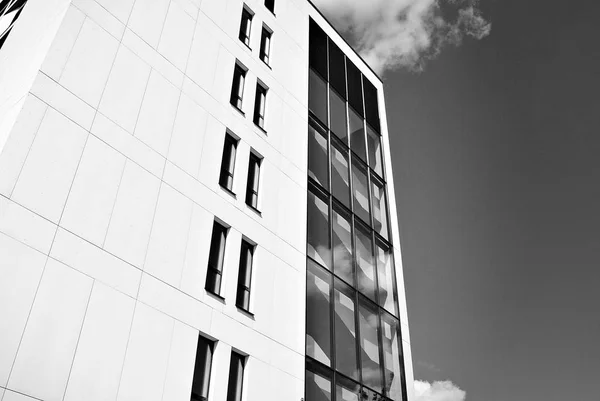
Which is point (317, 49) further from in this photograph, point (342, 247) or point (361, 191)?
point (342, 247)

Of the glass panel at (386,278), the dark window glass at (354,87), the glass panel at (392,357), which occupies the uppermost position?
the dark window glass at (354,87)

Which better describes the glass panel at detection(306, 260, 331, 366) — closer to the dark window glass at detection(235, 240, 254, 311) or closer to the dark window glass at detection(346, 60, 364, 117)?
the dark window glass at detection(235, 240, 254, 311)

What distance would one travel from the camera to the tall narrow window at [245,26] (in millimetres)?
22767

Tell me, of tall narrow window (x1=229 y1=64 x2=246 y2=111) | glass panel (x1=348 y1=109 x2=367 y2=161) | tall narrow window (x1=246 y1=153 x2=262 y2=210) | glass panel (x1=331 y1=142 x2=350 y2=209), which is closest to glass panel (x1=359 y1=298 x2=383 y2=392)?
glass panel (x1=331 y1=142 x2=350 y2=209)

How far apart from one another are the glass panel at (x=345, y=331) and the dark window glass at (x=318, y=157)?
→ 440cm

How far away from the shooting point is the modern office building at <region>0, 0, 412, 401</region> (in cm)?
1206

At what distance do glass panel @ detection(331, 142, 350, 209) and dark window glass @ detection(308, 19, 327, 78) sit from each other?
14.3ft

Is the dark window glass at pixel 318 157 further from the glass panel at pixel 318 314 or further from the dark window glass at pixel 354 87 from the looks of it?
the dark window glass at pixel 354 87

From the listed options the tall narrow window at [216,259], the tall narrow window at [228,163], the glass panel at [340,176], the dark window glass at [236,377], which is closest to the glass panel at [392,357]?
the glass panel at [340,176]

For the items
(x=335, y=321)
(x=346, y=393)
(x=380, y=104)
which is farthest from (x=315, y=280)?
(x=380, y=104)

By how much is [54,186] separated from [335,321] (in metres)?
10.8

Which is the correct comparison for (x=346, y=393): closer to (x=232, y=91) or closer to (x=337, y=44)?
(x=232, y=91)

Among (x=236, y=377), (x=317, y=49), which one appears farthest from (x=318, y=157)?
(x=236, y=377)

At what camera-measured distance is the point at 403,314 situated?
23375mm
